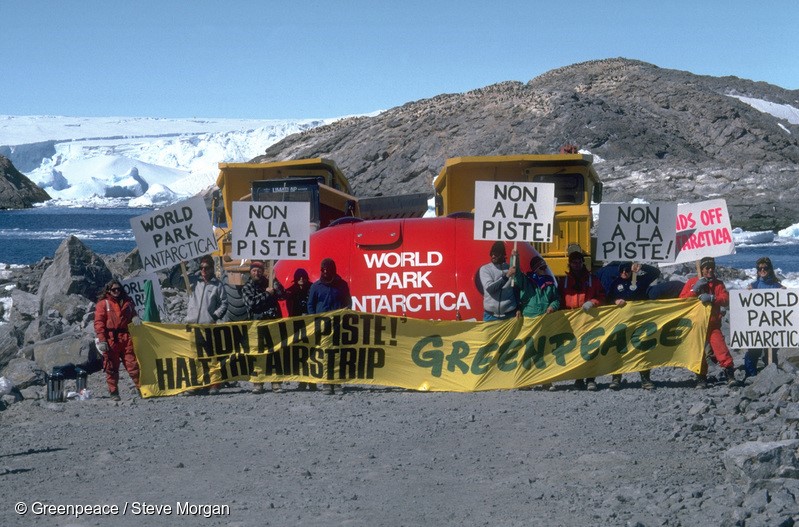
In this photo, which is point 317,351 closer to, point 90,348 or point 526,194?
point 526,194

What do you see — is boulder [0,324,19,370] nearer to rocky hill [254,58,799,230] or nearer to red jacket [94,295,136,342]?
red jacket [94,295,136,342]

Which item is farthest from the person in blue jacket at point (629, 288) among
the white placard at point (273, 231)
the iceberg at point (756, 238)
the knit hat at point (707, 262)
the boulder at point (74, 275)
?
the iceberg at point (756, 238)

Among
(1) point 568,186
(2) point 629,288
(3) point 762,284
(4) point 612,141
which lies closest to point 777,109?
(4) point 612,141

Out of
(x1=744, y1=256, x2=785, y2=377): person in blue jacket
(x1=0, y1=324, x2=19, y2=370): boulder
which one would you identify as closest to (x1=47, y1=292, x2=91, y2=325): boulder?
(x1=0, y1=324, x2=19, y2=370): boulder

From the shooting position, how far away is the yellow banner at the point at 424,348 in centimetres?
1228

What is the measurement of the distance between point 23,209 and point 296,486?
194505mm

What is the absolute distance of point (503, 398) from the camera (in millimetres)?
11695

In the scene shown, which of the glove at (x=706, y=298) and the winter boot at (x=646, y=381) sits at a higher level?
the glove at (x=706, y=298)

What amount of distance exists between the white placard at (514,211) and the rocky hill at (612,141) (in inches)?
2556

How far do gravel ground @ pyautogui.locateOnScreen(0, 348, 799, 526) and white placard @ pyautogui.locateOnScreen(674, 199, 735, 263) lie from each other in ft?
5.51

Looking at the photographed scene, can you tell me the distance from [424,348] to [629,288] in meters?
2.52

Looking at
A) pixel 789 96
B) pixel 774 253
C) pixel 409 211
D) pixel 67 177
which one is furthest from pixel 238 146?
pixel 409 211

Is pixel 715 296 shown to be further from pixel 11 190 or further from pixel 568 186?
pixel 11 190

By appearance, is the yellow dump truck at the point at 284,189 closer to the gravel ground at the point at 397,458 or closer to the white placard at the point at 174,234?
the white placard at the point at 174,234
